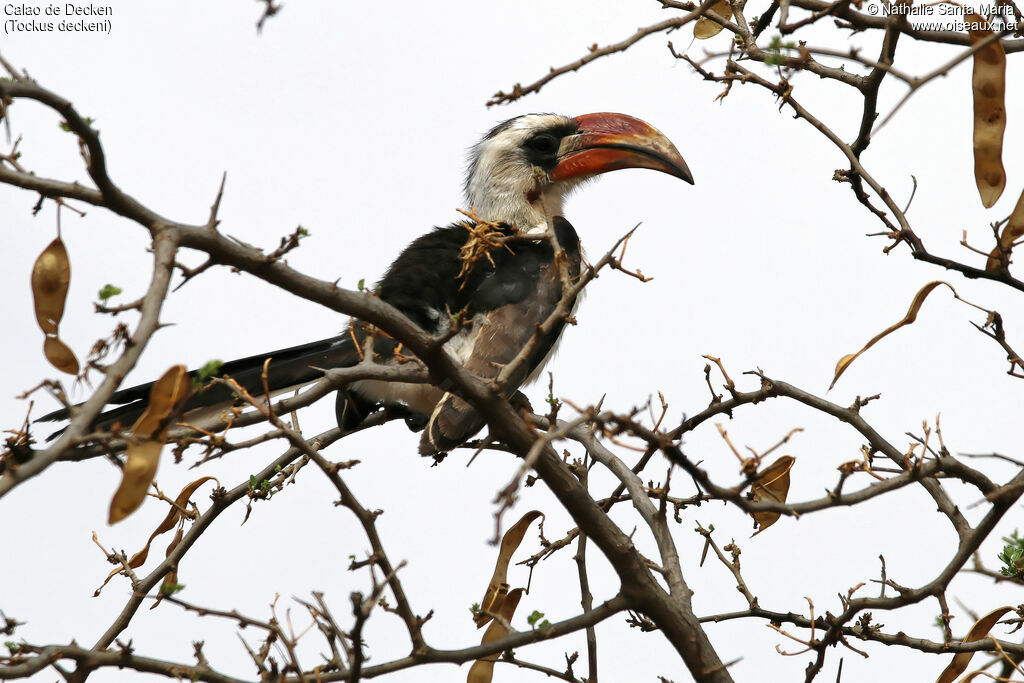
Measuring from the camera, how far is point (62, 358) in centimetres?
191

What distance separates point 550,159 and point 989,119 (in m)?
2.67

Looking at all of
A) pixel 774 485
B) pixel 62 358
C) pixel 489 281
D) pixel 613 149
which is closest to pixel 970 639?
pixel 774 485

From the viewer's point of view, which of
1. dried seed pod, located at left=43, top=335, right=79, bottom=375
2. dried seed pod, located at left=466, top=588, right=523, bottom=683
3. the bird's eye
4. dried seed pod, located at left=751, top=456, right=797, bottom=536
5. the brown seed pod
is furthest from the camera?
the bird's eye

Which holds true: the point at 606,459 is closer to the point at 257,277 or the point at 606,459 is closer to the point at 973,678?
the point at 973,678

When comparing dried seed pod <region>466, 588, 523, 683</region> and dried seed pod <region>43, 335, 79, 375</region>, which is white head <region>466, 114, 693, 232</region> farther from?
dried seed pod <region>43, 335, 79, 375</region>

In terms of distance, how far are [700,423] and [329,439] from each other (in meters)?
1.47

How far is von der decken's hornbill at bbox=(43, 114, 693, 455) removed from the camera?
327 centimetres

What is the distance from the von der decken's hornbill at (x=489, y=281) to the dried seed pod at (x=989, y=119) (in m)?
1.37

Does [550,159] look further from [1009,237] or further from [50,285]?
[50,285]

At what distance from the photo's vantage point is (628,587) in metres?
2.67

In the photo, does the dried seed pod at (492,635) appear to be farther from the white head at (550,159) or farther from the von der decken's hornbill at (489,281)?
the white head at (550,159)

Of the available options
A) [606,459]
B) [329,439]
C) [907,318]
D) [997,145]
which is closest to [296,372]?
[329,439]

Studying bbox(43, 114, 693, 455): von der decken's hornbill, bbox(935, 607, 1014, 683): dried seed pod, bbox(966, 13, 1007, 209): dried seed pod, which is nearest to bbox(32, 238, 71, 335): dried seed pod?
bbox(43, 114, 693, 455): von der decken's hornbill

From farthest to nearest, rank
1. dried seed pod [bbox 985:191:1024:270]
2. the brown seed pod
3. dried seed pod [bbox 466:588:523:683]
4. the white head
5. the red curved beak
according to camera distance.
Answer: the white head → the red curved beak → dried seed pod [bbox 466:588:523:683] → dried seed pod [bbox 985:191:1024:270] → the brown seed pod
